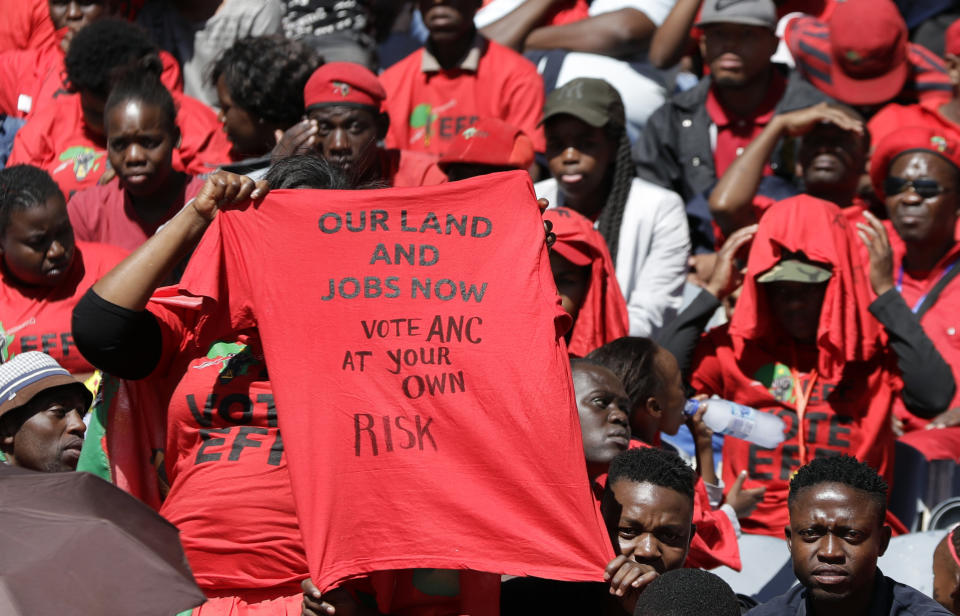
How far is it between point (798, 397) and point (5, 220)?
322 cm

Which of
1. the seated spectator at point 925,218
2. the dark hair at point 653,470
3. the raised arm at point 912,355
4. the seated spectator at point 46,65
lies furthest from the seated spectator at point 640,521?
the seated spectator at point 46,65

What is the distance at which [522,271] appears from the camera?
14.1 ft

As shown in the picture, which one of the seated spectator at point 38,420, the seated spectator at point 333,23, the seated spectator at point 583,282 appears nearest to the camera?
the seated spectator at point 38,420

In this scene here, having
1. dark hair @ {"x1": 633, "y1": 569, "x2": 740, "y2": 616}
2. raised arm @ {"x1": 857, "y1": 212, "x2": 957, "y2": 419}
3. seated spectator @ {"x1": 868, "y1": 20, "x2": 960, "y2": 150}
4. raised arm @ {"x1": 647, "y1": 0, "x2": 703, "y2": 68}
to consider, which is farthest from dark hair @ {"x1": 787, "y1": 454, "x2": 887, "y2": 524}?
raised arm @ {"x1": 647, "y1": 0, "x2": 703, "y2": 68}

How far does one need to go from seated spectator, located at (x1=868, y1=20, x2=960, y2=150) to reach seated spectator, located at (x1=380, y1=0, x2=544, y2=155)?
5.78 ft

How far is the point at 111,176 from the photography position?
6.57 m

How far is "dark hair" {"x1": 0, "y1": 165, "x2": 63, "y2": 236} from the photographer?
18.3ft

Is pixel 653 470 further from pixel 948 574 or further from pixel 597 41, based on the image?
pixel 597 41

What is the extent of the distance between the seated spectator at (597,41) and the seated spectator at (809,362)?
1.92 metres

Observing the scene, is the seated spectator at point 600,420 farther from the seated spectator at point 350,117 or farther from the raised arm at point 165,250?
the seated spectator at point 350,117

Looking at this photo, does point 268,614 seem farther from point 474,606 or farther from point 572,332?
point 572,332

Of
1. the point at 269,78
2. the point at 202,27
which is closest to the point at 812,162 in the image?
the point at 269,78

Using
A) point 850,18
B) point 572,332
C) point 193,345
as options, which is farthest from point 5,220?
point 850,18

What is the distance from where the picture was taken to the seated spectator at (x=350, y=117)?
6.29 m
